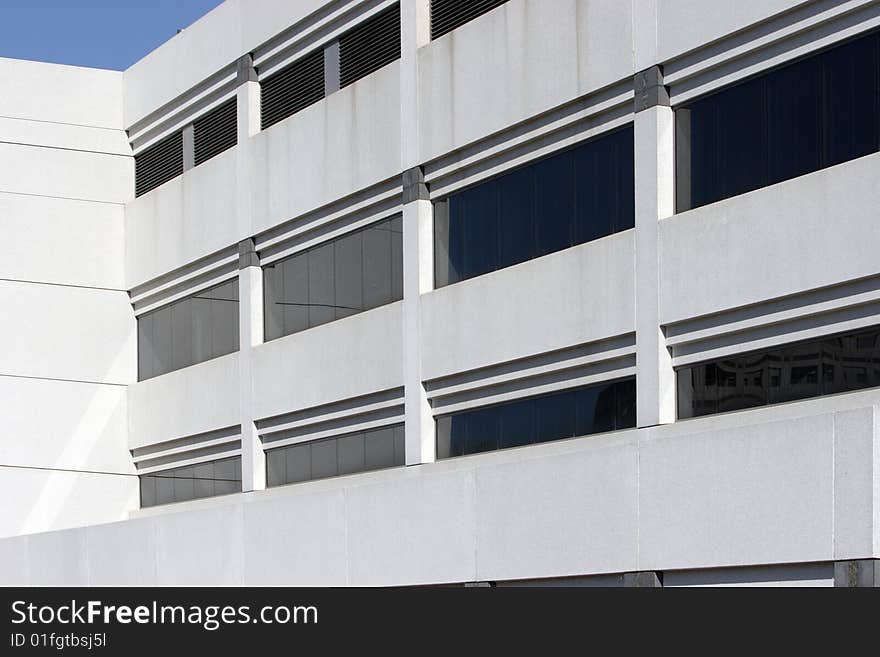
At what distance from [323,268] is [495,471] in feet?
38.6

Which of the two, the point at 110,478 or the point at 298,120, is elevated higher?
the point at 298,120

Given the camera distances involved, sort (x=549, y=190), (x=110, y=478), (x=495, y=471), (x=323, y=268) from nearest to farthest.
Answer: (x=495, y=471)
(x=549, y=190)
(x=323, y=268)
(x=110, y=478)

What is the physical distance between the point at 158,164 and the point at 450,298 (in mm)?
14830

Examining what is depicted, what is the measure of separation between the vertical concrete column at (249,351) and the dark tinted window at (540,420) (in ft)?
23.0

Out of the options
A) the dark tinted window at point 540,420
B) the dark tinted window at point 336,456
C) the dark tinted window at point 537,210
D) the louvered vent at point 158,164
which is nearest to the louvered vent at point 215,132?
the louvered vent at point 158,164

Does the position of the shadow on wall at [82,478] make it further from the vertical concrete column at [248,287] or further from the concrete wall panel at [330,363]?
the concrete wall panel at [330,363]

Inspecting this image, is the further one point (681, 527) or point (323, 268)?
point (323, 268)

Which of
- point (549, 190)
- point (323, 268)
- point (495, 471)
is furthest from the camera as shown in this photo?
point (323, 268)

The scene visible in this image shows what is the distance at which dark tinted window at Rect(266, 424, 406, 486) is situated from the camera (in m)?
32.0

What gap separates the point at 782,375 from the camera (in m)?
23.2
